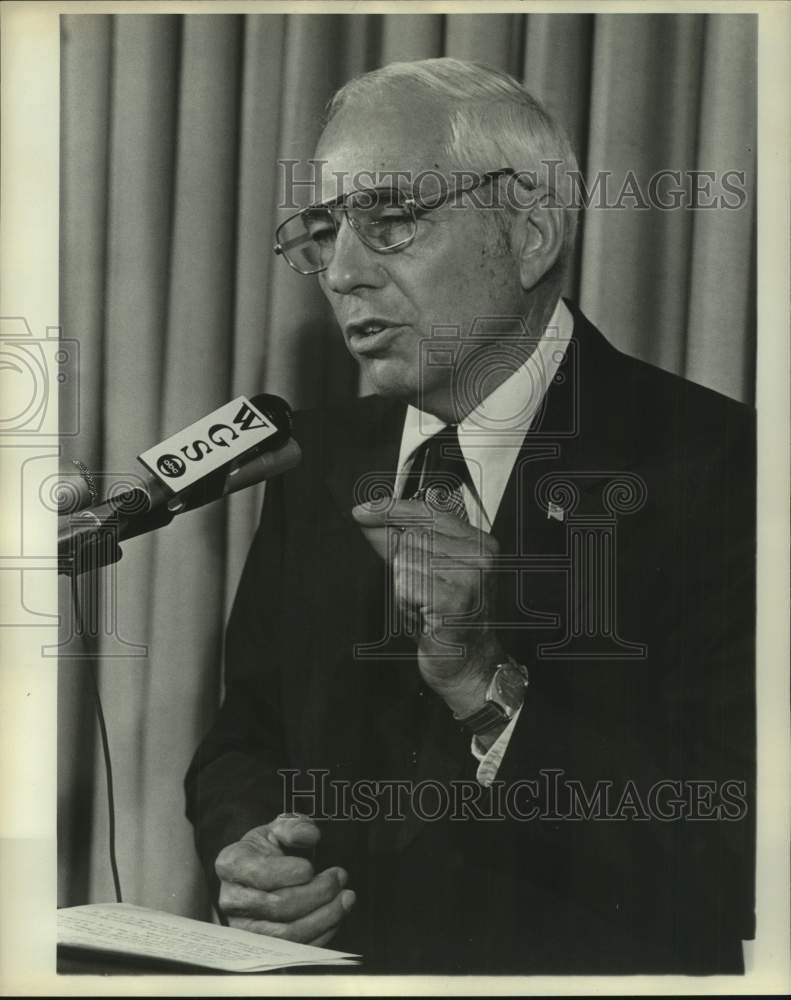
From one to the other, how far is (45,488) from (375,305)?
0.55 m

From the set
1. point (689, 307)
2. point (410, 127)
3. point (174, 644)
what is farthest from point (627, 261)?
point (174, 644)

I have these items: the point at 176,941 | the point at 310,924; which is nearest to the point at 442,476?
the point at 310,924

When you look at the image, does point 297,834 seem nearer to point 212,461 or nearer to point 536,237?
point 212,461

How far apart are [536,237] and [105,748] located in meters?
0.97

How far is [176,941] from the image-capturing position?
5.19 feet

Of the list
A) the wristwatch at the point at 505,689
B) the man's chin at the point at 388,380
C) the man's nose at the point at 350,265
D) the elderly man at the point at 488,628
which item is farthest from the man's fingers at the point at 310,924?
the man's nose at the point at 350,265

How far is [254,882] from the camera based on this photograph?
1.56 metres

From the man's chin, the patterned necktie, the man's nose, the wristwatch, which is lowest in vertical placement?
the wristwatch

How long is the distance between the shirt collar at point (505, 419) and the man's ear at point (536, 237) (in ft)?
0.22

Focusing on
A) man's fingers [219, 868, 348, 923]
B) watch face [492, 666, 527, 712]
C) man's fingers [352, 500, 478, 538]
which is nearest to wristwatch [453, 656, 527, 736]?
A: watch face [492, 666, 527, 712]

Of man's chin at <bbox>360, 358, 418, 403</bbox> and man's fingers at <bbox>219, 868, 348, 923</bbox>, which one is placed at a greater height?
man's chin at <bbox>360, 358, 418, 403</bbox>

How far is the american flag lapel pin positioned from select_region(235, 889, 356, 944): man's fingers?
24.0 inches

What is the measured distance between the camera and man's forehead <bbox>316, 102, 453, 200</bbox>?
152 cm

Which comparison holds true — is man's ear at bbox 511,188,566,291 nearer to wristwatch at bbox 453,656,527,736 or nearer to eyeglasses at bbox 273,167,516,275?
eyeglasses at bbox 273,167,516,275
